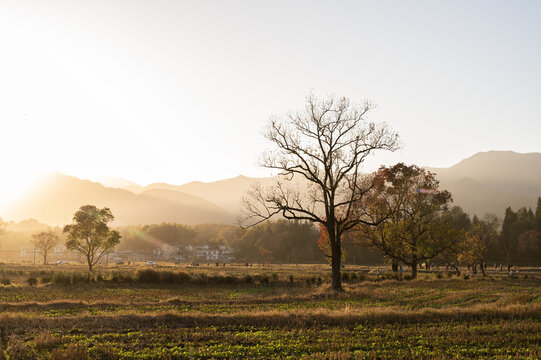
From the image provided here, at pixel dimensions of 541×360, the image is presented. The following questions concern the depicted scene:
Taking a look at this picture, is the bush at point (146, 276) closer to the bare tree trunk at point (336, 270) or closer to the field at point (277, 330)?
the field at point (277, 330)

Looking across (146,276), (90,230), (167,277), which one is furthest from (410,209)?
(90,230)

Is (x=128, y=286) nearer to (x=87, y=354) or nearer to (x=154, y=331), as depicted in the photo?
(x=154, y=331)

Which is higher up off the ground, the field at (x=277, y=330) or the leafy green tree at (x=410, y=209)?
the leafy green tree at (x=410, y=209)

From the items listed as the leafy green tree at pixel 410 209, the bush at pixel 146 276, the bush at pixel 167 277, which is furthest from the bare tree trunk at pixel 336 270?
the bush at pixel 146 276

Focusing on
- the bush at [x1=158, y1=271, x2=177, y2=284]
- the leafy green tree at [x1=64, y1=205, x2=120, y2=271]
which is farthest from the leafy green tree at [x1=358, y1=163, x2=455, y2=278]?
the leafy green tree at [x1=64, y1=205, x2=120, y2=271]

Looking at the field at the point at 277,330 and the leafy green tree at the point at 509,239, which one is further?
the leafy green tree at the point at 509,239

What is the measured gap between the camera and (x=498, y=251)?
415 ft

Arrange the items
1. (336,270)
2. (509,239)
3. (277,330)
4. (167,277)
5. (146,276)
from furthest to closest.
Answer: (509,239), (167,277), (146,276), (336,270), (277,330)

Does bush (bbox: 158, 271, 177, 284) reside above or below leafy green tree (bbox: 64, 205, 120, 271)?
below

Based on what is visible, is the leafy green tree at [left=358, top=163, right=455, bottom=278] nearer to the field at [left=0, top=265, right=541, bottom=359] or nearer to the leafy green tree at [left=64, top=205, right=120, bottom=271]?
the field at [left=0, top=265, right=541, bottom=359]

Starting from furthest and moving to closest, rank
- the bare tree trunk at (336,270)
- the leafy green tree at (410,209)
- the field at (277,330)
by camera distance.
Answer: the leafy green tree at (410,209) < the bare tree trunk at (336,270) < the field at (277,330)

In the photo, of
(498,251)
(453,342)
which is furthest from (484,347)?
(498,251)

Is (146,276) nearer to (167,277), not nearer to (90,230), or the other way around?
(167,277)

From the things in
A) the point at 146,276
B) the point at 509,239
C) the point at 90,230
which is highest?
the point at 90,230
